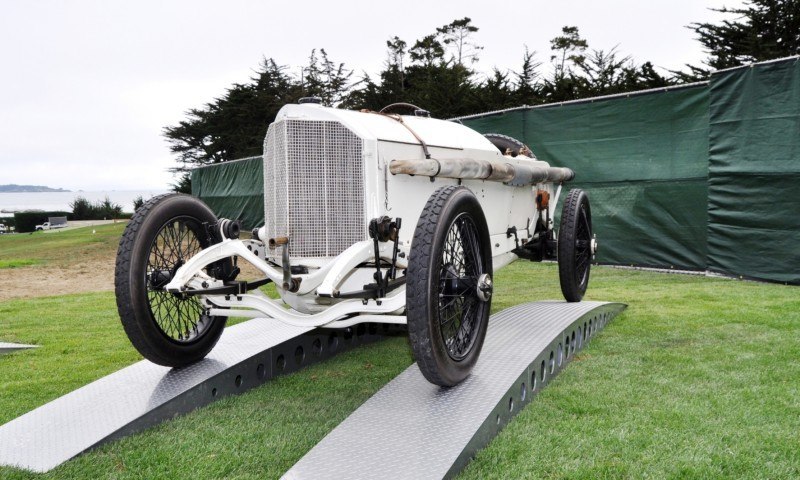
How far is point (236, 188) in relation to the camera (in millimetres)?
17531

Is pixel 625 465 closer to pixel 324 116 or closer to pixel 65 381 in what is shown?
pixel 324 116

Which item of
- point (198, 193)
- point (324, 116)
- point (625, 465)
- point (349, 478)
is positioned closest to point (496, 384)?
point (625, 465)

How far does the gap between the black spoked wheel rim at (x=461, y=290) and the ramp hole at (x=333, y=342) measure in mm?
1395

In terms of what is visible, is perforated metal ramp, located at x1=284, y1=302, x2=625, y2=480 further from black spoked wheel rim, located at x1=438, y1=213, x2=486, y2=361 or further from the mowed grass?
the mowed grass

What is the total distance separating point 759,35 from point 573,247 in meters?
13.5

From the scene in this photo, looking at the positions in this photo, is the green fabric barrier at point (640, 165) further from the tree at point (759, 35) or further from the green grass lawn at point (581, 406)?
the tree at point (759, 35)

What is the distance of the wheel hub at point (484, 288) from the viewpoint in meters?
3.59

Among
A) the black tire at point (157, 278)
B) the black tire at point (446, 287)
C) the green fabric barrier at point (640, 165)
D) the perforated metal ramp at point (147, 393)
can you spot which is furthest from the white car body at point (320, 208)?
the green fabric barrier at point (640, 165)

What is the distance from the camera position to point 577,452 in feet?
9.82

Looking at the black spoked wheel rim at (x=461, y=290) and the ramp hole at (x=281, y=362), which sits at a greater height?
the black spoked wheel rim at (x=461, y=290)

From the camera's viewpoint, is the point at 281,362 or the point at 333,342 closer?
the point at 281,362

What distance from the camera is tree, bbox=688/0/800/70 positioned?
15637 millimetres

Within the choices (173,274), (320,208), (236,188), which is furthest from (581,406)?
(236,188)

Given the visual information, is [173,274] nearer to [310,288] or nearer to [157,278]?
[157,278]
